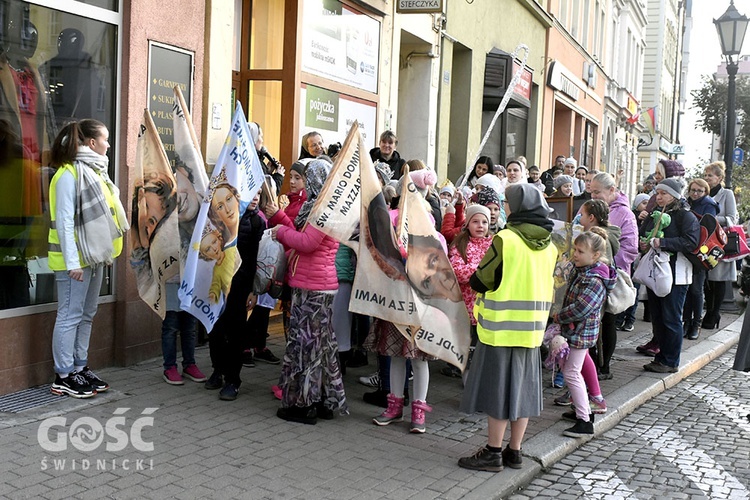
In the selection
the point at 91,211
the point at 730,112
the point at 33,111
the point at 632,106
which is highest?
the point at 632,106

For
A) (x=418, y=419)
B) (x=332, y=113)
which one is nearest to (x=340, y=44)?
(x=332, y=113)

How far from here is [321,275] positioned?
6.03 m

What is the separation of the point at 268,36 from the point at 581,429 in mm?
5915

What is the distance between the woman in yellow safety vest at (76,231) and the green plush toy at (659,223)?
5.41 meters

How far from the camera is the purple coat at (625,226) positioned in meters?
8.34

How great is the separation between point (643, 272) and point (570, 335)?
8.28ft

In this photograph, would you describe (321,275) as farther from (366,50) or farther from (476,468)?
(366,50)

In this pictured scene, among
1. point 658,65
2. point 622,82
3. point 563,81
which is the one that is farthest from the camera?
point 658,65

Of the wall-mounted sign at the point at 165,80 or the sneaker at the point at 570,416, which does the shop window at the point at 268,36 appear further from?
the sneaker at the point at 570,416

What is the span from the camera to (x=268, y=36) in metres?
10.0

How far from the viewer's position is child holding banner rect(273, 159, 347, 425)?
19.7 feet

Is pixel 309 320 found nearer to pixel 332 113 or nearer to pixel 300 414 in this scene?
pixel 300 414

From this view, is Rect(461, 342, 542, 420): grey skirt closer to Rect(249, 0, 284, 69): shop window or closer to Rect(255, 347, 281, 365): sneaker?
Rect(255, 347, 281, 365): sneaker

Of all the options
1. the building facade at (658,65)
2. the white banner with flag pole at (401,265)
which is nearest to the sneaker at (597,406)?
the white banner with flag pole at (401,265)
